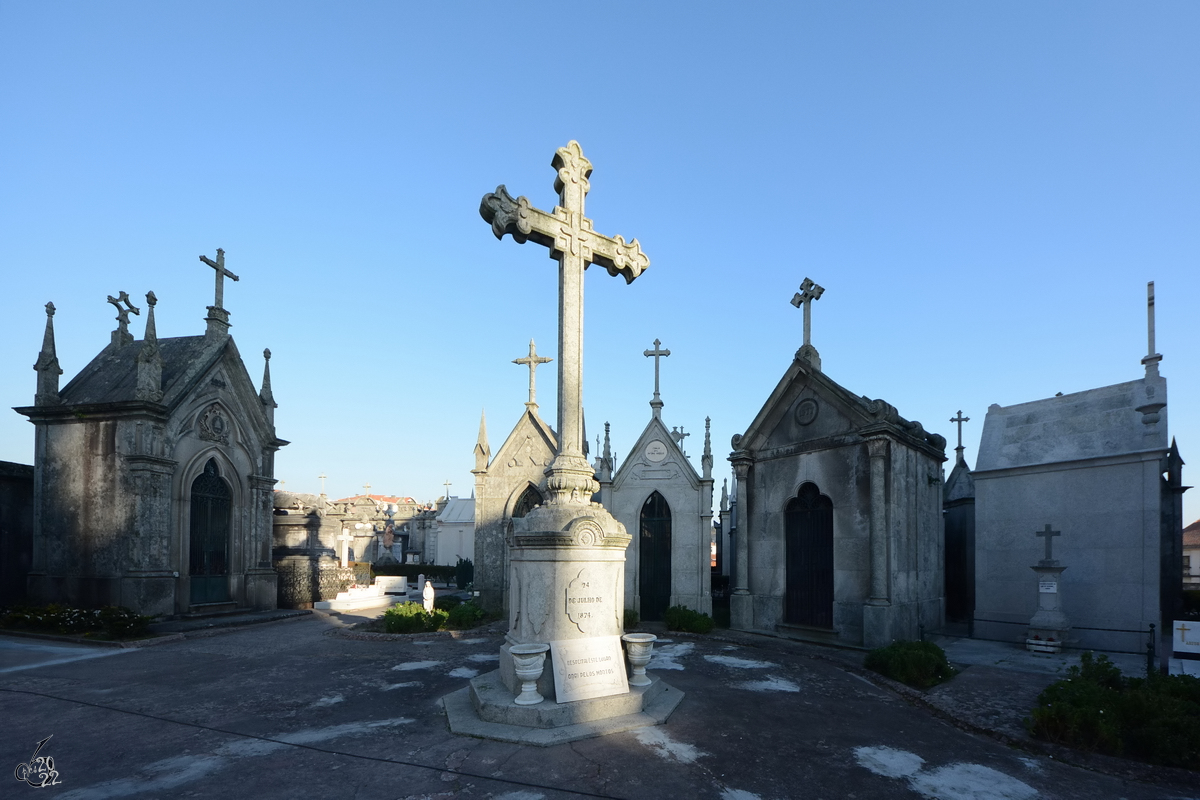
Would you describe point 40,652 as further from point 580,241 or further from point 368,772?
point 580,241

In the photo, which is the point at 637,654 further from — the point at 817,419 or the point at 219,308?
the point at 219,308

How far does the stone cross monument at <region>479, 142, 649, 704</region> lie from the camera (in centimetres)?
755

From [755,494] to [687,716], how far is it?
9.39 metres

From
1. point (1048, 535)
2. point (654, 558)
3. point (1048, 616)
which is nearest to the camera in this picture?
point (1048, 616)

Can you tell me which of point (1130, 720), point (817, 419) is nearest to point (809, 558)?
point (817, 419)

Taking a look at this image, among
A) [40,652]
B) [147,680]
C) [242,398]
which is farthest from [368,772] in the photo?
[242,398]

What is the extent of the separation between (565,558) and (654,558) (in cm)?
1109

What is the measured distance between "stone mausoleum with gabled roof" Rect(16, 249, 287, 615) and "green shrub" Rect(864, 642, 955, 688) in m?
16.2

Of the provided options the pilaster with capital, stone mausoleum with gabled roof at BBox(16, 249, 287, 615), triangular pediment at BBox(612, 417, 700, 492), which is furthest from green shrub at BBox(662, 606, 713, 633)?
stone mausoleum with gabled roof at BBox(16, 249, 287, 615)

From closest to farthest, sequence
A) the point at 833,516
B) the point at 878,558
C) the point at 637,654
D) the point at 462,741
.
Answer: the point at 462,741 → the point at 637,654 → the point at 878,558 → the point at 833,516

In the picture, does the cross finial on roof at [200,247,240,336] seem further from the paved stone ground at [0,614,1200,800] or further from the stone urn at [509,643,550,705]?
the stone urn at [509,643,550,705]

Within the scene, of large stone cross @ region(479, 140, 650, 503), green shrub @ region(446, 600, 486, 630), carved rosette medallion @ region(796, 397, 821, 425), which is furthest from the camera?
green shrub @ region(446, 600, 486, 630)

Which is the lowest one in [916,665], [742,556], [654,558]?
[916,665]

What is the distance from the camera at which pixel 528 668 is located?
23.4 feet
